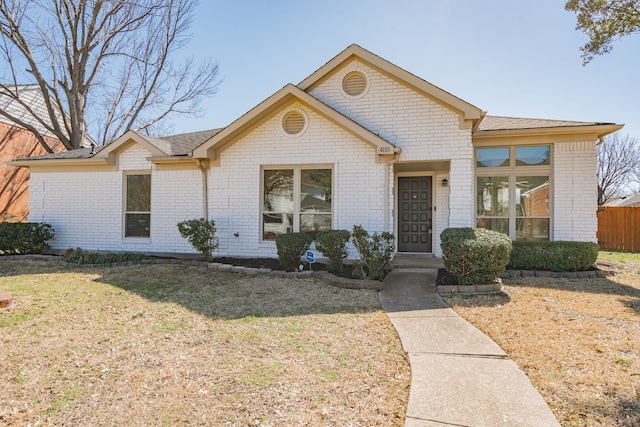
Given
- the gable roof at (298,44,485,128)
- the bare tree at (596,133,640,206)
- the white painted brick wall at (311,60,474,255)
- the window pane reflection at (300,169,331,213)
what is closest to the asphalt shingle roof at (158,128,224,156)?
the window pane reflection at (300,169,331,213)

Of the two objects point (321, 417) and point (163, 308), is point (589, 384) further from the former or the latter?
point (163, 308)

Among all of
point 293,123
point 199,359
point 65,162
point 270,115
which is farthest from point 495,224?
point 65,162

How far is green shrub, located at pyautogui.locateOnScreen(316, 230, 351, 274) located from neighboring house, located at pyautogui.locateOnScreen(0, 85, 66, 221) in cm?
1905

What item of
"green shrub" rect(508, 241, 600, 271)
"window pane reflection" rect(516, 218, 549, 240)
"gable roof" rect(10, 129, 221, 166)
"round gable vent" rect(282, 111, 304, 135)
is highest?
"round gable vent" rect(282, 111, 304, 135)

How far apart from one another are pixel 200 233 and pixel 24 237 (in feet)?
19.4

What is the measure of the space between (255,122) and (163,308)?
5690 millimetres

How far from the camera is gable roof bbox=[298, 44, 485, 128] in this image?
8469 mm

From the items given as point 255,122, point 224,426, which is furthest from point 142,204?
point 224,426

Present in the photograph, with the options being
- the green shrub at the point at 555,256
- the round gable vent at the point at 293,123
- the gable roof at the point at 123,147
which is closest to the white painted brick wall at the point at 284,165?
the round gable vent at the point at 293,123

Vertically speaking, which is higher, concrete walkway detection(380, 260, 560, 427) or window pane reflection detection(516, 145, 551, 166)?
window pane reflection detection(516, 145, 551, 166)

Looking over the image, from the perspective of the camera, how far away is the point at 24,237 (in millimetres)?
10555

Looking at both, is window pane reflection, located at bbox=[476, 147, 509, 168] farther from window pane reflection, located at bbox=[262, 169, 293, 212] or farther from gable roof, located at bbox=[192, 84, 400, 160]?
window pane reflection, located at bbox=[262, 169, 293, 212]

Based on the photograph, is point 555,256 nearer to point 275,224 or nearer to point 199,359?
point 275,224

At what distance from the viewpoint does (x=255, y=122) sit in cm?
962
